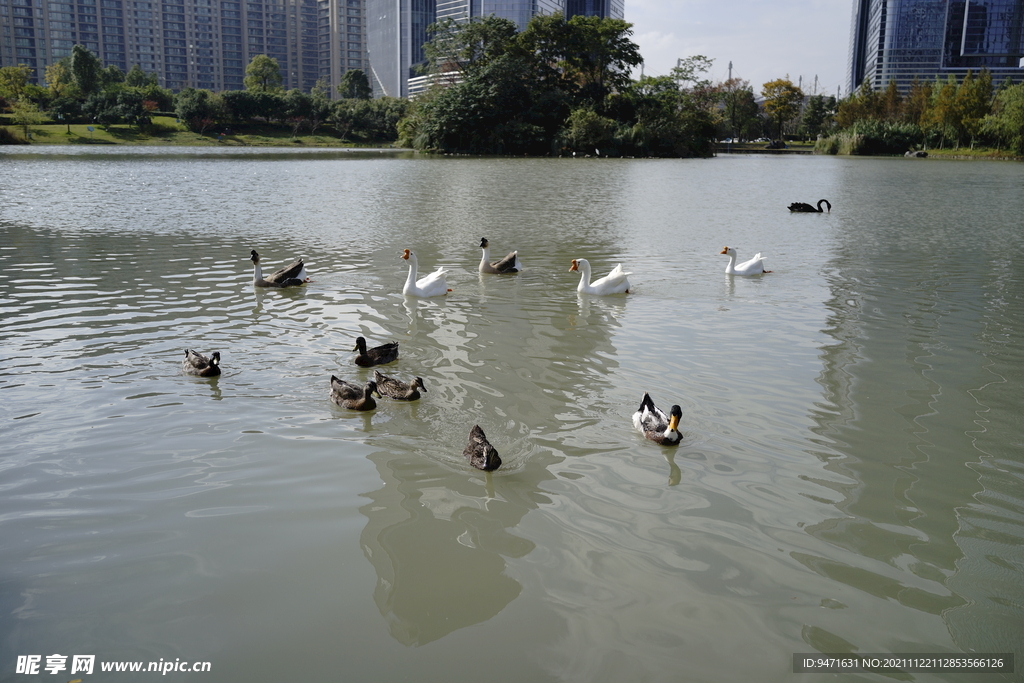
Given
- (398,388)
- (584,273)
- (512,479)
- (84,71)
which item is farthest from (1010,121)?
(84,71)

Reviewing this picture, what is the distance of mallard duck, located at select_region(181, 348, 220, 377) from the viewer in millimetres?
7000

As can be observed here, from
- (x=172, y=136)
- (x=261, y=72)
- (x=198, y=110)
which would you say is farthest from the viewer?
(x=261, y=72)

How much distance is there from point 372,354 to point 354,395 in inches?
47.5

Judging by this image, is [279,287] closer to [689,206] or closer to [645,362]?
[645,362]

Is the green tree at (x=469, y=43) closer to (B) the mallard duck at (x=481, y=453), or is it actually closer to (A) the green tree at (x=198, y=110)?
(A) the green tree at (x=198, y=110)

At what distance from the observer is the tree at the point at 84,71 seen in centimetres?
9138

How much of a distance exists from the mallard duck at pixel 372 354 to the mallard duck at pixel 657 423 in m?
2.89

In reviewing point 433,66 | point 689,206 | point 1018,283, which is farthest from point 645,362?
point 433,66

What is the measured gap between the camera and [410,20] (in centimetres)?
16900

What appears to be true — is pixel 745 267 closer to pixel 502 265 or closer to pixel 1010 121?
pixel 502 265

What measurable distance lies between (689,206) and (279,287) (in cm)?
1671

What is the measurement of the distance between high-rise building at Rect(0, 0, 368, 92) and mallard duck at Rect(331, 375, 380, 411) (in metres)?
177

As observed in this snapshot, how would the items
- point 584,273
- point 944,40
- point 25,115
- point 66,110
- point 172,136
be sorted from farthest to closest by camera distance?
point 944,40 → point 66,110 → point 172,136 → point 25,115 → point 584,273

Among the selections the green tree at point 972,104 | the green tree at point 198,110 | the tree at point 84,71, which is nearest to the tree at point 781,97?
the green tree at point 972,104
